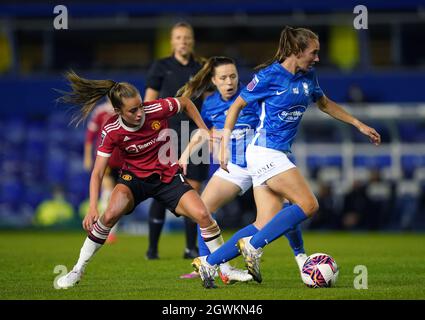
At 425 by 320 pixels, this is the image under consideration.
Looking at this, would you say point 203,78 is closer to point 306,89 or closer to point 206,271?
point 306,89

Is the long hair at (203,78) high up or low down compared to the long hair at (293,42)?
down

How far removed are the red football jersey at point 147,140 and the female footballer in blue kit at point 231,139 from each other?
660mm

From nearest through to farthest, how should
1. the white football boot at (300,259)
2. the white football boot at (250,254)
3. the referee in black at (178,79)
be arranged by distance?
1. the white football boot at (250,254)
2. the white football boot at (300,259)
3. the referee in black at (178,79)

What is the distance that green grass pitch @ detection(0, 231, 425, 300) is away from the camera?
7.40 m

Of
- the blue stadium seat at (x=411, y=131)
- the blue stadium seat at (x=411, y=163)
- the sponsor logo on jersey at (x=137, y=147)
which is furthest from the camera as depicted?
the blue stadium seat at (x=411, y=131)

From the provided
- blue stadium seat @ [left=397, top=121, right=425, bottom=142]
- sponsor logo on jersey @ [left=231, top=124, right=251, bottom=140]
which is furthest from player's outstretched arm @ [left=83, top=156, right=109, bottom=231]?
blue stadium seat @ [left=397, top=121, right=425, bottom=142]

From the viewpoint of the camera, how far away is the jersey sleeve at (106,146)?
311 inches

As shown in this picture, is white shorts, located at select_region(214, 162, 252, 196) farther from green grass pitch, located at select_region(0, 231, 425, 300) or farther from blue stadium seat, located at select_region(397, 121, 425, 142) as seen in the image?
blue stadium seat, located at select_region(397, 121, 425, 142)

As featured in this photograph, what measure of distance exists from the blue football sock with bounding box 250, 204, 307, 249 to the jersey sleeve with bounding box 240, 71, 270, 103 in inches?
38.0

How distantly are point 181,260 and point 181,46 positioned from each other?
2.45 metres

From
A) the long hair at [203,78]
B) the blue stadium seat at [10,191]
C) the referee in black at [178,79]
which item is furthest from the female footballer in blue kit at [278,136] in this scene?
the blue stadium seat at [10,191]

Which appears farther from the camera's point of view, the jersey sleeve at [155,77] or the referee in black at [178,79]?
the jersey sleeve at [155,77]

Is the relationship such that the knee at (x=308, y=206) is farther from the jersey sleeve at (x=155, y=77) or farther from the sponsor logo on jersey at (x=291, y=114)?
the jersey sleeve at (x=155, y=77)

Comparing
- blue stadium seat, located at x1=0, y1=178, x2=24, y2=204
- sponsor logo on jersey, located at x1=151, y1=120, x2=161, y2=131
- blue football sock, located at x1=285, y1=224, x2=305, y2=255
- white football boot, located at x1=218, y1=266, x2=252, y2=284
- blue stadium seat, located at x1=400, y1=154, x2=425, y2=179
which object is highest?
sponsor logo on jersey, located at x1=151, y1=120, x2=161, y2=131
